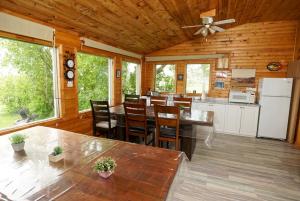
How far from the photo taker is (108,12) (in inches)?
109

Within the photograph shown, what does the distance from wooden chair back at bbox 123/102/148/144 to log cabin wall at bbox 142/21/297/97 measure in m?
3.18

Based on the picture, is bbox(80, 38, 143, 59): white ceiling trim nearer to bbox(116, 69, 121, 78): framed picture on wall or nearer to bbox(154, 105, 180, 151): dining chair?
bbox(116, 69, 121, 78): framed picture on wall

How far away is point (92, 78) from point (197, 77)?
320cm

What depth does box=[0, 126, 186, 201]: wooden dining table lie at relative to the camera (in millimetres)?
968

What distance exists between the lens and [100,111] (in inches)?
125

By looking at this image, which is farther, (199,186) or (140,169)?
(199,186)

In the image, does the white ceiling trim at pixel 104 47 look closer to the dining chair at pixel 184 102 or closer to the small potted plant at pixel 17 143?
the dining chair at pixel 184 102

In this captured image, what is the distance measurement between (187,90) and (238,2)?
283 cm

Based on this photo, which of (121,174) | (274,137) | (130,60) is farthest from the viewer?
(130,60)

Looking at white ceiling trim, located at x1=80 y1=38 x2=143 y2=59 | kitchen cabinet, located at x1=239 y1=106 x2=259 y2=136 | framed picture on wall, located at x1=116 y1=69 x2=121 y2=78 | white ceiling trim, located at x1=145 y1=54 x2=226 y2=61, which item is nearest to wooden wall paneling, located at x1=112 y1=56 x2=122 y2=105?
framed picture on wall, located at x1=116 y1=69 x2=121 y2=78

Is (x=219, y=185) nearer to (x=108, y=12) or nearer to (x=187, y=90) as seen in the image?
(x=108, y=12)

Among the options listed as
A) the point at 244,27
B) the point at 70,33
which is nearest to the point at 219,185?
the point at 70,33

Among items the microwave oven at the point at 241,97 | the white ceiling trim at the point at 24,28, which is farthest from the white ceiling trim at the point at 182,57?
the white ceiling trim at the point at 24,28

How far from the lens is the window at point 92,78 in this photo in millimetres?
3786
